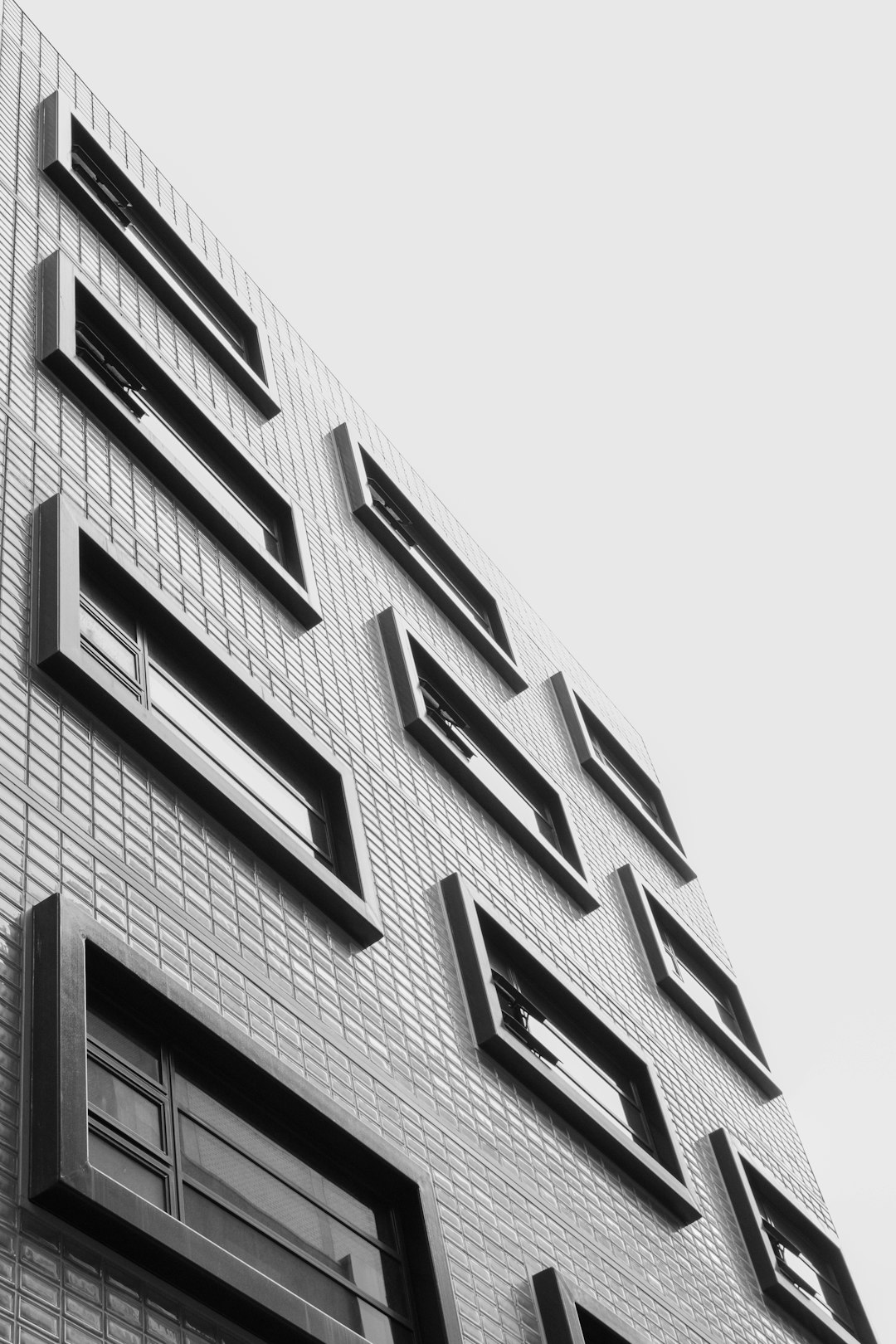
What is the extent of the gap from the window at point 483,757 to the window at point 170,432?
1.16 metres

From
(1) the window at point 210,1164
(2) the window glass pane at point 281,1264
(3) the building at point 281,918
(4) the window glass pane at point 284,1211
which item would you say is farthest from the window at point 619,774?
(2) the window glass pane at point 281,1264

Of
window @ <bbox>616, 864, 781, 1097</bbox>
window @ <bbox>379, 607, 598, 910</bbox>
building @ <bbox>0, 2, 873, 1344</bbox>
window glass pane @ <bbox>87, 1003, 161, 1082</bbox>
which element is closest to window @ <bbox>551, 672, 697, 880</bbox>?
building @ <bbox>0, 2, 873, 1344</bbox>

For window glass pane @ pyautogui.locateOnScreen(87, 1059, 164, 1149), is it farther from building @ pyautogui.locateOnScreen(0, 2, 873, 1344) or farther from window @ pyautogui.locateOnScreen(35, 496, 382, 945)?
window @ pyautogui.locateOnScreen(35, 496, 382, 945)

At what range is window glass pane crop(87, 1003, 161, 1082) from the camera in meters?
6.98

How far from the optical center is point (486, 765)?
52.5 feet

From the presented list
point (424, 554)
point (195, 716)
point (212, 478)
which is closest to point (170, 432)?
point (212, 478)

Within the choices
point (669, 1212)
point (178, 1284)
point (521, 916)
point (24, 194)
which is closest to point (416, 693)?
point (521, 916)

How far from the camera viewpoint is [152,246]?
1666cm

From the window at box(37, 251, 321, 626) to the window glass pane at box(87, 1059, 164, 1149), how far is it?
589cm

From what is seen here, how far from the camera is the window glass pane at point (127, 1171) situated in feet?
21.0

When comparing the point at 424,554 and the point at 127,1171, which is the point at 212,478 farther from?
the point at 127,1171

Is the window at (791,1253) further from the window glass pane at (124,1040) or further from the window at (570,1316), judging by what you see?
the window glass pane at (124,1040)

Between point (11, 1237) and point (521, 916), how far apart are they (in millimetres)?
8138

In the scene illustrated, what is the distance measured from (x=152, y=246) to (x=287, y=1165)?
11829 mm
